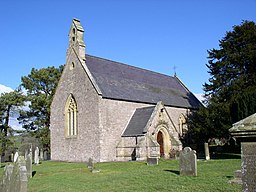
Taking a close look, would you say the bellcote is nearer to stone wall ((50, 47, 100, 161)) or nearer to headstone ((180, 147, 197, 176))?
stone wall ((50, 47, 100, 161))

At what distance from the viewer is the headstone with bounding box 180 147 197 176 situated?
1282 cm

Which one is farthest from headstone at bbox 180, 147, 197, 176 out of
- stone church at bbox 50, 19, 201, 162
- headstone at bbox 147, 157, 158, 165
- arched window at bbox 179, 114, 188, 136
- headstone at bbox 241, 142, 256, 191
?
arched window at bbox 179, 114, 188, 136

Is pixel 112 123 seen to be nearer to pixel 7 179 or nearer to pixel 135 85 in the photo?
pixel 135 85

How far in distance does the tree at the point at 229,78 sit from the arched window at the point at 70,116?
41.6 ft

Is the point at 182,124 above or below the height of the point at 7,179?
above

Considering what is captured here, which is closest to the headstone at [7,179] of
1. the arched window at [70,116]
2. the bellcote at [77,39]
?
the arched window at [70,116]

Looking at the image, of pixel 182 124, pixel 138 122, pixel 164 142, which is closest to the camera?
pixel 138 122

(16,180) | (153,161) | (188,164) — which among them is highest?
(16,180)

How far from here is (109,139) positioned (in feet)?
85.6

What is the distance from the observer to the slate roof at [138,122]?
25.6 metres

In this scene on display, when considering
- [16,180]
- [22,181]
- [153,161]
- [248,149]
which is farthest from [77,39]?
[248,149]

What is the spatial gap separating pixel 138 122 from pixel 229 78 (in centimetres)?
1038

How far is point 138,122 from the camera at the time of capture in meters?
26.8

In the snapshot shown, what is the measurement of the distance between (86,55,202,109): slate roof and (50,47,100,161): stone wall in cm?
137
